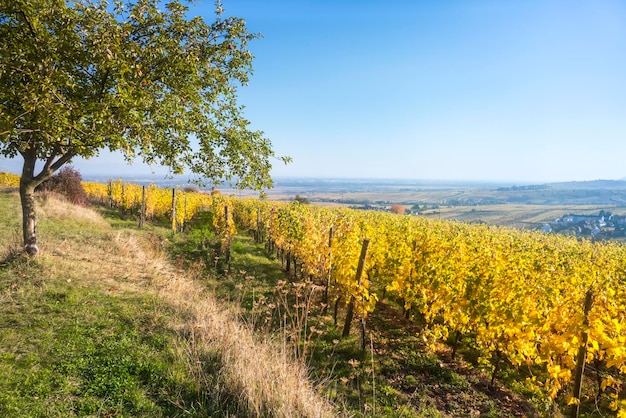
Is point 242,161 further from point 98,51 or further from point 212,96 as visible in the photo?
point 98,51

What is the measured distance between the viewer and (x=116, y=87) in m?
6.41

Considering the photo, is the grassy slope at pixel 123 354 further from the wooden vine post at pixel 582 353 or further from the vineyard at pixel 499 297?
the wooden vine post at pixel 582 353

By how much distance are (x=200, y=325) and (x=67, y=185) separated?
26820mm

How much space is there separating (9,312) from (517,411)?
391 inches

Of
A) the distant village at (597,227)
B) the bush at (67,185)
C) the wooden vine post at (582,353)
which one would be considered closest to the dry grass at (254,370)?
the wooden vine post at (582,353)

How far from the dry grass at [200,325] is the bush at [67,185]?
49.0ft

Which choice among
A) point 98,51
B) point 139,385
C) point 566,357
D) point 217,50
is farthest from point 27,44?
point 566,357

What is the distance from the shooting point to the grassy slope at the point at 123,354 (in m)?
4.24

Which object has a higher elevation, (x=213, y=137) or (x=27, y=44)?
(x=27, y=44)

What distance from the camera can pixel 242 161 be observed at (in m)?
9.02

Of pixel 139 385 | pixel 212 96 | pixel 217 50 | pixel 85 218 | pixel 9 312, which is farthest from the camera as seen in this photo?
pixel 85 218

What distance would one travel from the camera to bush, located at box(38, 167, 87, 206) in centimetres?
2528

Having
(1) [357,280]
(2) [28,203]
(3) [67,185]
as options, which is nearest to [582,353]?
(1) [357,280]

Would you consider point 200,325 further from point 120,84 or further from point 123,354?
point 120,84
